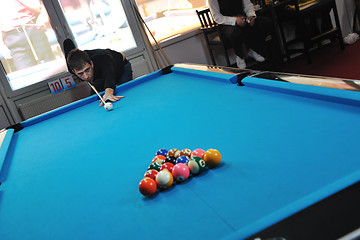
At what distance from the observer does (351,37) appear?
4.84m

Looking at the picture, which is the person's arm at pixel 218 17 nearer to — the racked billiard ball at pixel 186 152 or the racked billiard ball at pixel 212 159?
the racked billiard ball at pixel 186 152

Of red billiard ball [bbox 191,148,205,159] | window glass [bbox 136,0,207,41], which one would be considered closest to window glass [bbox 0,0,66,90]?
window glass [bbox 136,0,207,41]

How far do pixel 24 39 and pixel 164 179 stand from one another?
412cm

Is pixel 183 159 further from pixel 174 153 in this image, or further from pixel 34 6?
pixel 34 6

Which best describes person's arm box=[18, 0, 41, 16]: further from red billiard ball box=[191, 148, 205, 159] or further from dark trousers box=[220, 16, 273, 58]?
red billiard ball box=[191, 148, 205, 159]

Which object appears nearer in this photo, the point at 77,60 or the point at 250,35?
the point at 77,60

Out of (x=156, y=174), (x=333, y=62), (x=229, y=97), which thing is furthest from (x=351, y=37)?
(x=156, y=174)

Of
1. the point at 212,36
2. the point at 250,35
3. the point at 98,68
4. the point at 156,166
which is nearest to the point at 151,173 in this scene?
the point at 156,166

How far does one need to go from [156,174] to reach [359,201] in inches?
24.3

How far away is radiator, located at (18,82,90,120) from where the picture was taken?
14.4 ft

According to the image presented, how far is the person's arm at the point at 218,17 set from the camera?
13.9 feet

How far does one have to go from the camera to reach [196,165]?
3.57ft

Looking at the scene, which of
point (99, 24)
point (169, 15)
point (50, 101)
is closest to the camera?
point (50, 101)

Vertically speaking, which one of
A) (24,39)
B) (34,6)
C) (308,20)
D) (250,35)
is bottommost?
(308,20)
